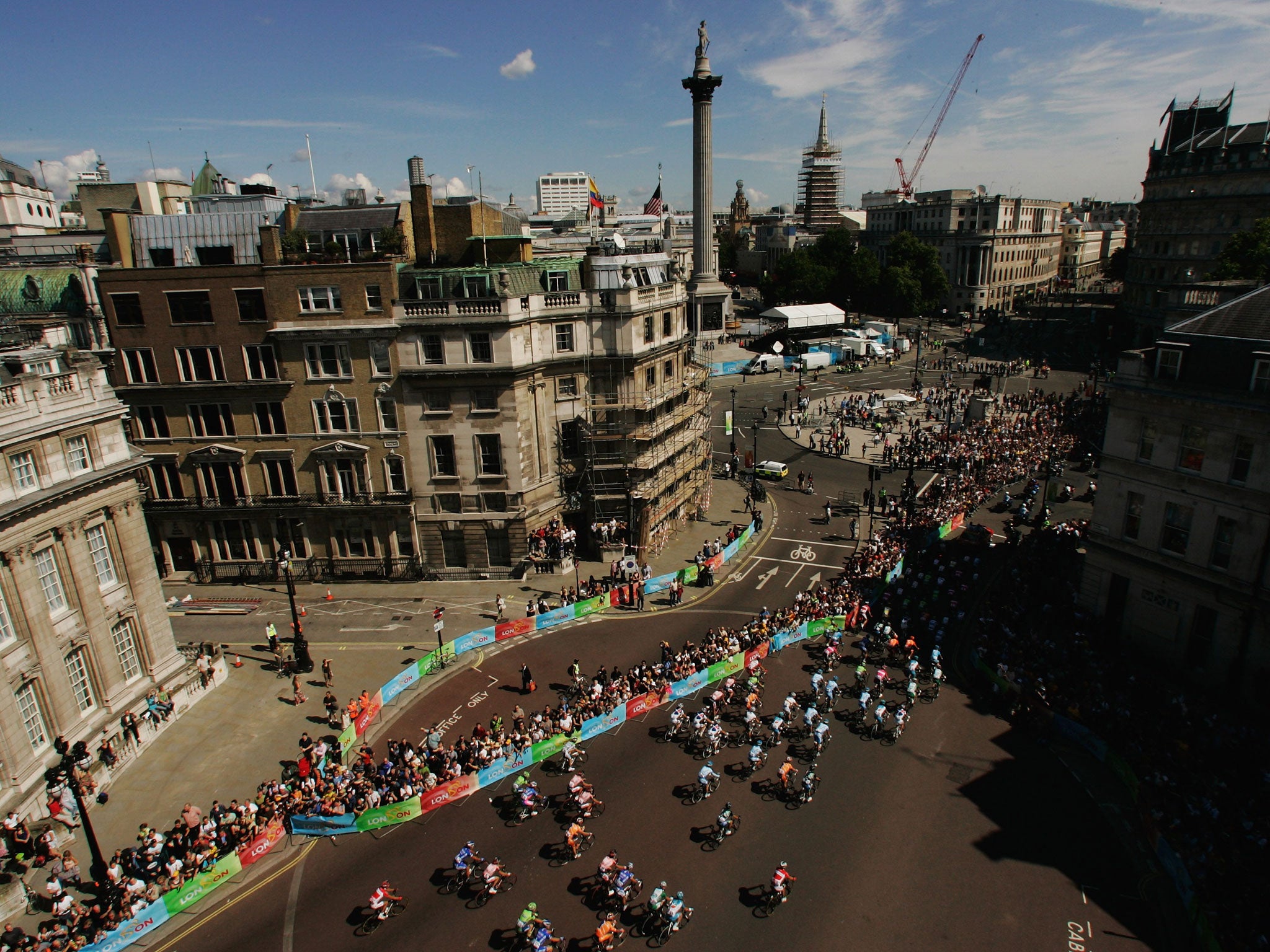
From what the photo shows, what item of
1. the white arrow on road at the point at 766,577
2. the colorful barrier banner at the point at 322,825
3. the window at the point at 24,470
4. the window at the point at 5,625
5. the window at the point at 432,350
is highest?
the window at the point at 432,350

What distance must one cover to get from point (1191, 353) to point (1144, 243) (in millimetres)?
90542

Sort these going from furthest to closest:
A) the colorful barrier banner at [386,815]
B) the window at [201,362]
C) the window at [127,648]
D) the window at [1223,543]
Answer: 1. the window at [201,362]
2. the window at [1223,543]
3. the window at [127,648]
4. the colorful barrier banner at [386,815]

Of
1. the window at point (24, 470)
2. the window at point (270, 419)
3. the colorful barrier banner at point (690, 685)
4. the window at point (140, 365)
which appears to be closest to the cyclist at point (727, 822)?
the colorful barrier banner at point (690, 685)

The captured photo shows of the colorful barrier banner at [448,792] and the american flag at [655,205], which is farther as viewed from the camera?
the american flag at [655,205]

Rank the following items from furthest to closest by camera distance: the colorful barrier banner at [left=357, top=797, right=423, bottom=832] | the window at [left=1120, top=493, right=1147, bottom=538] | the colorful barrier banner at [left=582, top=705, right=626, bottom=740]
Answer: the window at [left=1120, top=493, right=1147, bottom=538] < the colorful barrier banner at [left=582, top=705, right=626, bottom=740] < the colorful barrier banner at [left=357, top=797, right=423, bottom=832]

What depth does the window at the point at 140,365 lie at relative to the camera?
39.7m

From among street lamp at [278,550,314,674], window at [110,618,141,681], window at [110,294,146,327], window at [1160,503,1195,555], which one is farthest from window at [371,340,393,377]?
window at [1160,503,1195,555]

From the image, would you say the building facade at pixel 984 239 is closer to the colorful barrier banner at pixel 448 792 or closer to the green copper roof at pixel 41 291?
the green copper roof at pixel 41 291

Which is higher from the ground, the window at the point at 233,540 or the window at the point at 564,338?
the window at the point at 564,338

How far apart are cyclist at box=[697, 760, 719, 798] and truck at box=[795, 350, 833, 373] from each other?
81.2m

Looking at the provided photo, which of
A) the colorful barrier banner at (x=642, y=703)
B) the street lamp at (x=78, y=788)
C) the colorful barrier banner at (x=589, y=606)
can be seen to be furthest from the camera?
the colorful barrier banner at (x=589, y=606)

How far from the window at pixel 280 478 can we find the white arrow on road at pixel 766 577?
26.1 m

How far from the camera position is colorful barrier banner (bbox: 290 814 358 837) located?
23797 mm

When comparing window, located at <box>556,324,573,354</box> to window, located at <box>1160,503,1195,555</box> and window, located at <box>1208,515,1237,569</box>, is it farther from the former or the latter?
window, located at <box>1208,515,1237,569</box>
